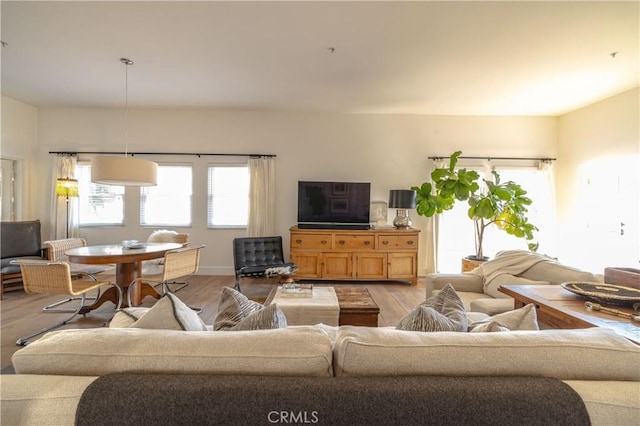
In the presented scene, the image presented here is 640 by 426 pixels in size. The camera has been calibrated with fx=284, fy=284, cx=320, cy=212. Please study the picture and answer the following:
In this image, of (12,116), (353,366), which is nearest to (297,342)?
(353,366)

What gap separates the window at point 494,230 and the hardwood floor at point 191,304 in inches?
31.2

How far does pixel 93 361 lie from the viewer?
824 millimetres

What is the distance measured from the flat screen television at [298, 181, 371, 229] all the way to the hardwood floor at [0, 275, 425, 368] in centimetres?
106

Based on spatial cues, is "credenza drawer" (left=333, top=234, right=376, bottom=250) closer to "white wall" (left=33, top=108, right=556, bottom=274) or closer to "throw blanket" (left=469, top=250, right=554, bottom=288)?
"white wall" (left=33, top=108, right=556, bottom=274)

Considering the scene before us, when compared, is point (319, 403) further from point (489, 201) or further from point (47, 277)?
point (489, 201)

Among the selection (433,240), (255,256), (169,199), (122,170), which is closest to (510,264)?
(433,240)

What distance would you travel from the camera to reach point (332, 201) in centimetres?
486

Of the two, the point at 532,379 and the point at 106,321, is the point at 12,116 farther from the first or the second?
the point at 532,379

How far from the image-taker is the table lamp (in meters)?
4.70

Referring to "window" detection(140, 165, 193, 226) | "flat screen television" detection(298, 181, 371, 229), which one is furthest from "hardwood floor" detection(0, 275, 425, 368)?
"window" detection(140, 165, 193, 226)

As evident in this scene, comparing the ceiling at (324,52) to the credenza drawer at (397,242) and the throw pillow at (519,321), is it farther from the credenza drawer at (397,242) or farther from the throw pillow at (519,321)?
the throw pillow at (519,321)

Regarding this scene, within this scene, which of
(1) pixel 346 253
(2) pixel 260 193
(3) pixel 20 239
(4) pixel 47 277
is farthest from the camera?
(2) pixel 260 193

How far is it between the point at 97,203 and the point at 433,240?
19.9 ft

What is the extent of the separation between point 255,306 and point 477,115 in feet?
17.6
